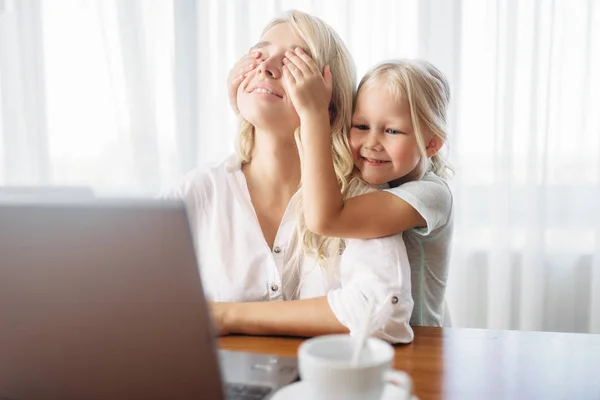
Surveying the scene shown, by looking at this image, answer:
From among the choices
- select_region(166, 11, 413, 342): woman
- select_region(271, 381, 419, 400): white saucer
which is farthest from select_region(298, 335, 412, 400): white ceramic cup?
select_region(166, 11, 413, 342): woman

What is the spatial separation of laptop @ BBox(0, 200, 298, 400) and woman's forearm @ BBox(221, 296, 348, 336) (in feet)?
1.46

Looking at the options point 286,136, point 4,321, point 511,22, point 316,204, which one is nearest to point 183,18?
point 511,22

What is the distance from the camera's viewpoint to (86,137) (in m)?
2.79

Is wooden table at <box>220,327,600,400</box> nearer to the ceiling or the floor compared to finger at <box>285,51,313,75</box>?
nearer to the floor

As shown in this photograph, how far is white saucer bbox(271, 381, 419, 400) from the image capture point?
2.34ft

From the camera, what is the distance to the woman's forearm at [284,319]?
1065 millimetres

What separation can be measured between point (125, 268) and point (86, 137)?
7.80 ft

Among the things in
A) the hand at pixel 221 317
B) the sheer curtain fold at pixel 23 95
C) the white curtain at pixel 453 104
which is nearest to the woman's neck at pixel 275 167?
the hand at pixel 221 317

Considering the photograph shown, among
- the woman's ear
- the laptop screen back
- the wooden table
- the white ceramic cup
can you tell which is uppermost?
the woman's ear

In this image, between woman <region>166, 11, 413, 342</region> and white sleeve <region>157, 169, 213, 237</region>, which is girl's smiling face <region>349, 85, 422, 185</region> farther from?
white sleeve <region>157, 169, 213, 237</region>

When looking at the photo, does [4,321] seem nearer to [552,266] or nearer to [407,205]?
[407,205]

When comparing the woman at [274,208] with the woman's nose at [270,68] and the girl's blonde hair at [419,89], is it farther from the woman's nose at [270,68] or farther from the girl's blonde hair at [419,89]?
the girl's blonde hair at [419,89]

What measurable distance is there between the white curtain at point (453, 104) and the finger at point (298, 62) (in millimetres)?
1245

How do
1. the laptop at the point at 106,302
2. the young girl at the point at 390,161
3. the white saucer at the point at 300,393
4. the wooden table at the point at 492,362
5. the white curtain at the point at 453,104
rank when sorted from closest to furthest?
the laptop at the point at 106,302, the white saucer at the point at 300,393, the wooden table at the point at 492,362, the young girl at the point at 390,161, the white curtain at the point at 453,104
